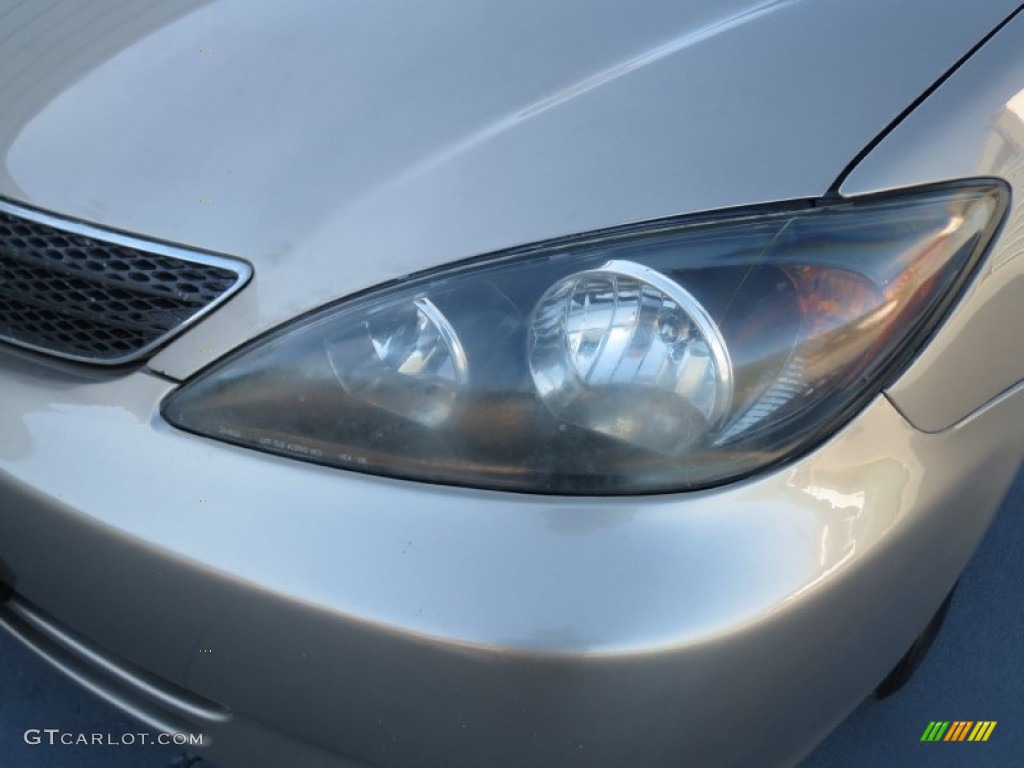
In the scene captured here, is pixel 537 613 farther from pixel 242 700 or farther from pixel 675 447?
pixel 242 700

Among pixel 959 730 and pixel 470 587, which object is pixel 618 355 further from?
pixel 959 730

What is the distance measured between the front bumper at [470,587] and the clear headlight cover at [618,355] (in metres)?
0.04

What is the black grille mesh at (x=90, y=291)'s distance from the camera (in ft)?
4.41

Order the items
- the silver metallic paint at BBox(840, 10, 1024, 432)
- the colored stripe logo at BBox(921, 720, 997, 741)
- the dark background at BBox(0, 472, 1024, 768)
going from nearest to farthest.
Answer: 1. the silver metallic paint at BBox(840, 10, 1024, 432)
2. the dark background at BBox(0, 472, 1024, 768)
3. the colored stripe logo at BBox(921, 720, 997, 741)

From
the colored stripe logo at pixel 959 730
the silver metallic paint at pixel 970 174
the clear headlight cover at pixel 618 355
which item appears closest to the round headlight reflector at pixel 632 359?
the clear headlight cover at pixel 618 355

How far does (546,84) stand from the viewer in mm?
1381

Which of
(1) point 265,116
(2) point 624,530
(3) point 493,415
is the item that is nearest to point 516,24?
(1) point 265,116

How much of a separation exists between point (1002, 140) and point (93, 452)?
1.14 m

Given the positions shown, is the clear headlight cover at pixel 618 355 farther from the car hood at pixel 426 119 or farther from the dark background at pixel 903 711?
the dark background at pixel 903 711

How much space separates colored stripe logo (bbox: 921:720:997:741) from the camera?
2.04 meters

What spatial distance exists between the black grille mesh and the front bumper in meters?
0.07

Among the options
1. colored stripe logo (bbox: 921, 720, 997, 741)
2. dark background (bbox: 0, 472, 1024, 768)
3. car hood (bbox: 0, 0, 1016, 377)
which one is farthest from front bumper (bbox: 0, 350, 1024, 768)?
colored stripe logo (bbox: 921, 720, 997, 741)

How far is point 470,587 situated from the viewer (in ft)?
3.68

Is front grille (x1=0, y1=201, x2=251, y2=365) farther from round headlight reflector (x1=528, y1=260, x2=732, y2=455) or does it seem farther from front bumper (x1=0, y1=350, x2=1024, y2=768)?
round headlight reflector (x1=528, y1=260, x2=732, y2=455)
